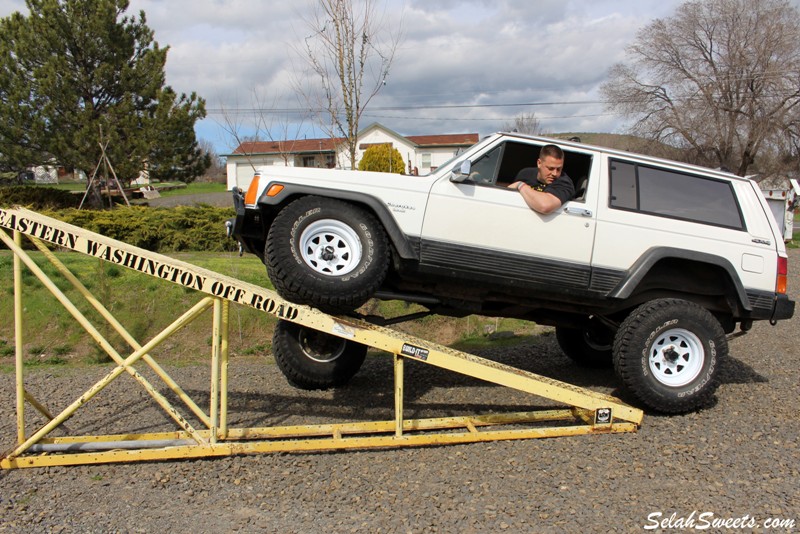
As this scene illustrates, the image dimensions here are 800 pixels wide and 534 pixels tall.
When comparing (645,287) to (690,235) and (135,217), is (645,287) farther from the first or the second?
(135,217)

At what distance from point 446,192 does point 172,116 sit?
64.5 feet

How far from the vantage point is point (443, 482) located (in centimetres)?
409

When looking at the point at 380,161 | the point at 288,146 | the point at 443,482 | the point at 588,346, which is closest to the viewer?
the point at 443,482

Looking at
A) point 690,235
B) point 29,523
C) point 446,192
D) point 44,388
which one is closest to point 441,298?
point 446,192

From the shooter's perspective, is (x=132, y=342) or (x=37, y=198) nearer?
(x=132, y=342)

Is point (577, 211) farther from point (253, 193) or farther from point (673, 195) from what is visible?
point (253, 193)

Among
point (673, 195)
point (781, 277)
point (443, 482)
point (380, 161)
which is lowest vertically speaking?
point (443, 482)

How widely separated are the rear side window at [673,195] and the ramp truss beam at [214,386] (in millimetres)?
1670

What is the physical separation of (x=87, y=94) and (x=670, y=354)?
22404 mm

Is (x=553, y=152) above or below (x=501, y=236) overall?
above

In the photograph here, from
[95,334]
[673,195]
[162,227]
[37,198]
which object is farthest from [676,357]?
[37,198]

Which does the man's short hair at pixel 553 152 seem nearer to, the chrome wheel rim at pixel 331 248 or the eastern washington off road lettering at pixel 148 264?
the chrome wheel rim at pixel 331 248

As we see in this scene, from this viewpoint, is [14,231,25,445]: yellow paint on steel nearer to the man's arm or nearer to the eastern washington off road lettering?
the eastern washington off road lettering

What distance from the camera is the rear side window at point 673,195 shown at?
5.14 metres
